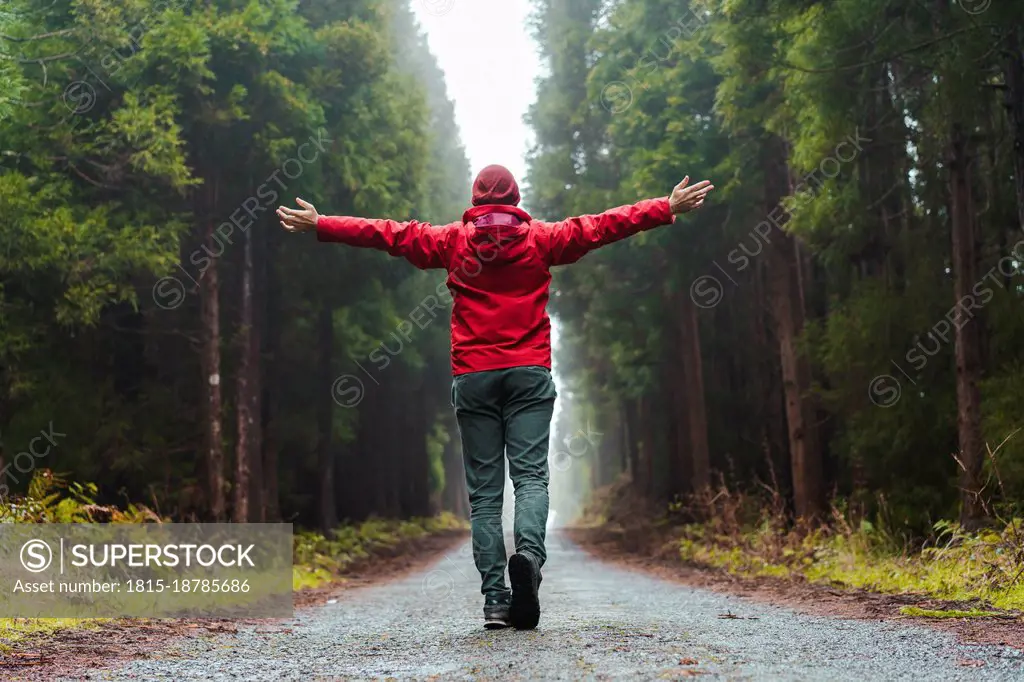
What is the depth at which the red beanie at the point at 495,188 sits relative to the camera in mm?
5934

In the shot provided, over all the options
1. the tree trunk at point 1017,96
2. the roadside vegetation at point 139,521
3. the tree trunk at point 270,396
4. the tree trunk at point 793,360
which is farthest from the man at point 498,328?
the tree trunk at point 270,396

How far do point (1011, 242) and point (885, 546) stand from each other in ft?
12.2

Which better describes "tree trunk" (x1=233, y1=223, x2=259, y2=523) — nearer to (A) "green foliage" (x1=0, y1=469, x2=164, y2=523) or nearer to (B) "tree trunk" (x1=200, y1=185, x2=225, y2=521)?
(B) "tree trunk" (x1=200, y1=185, x2=225, y2=521)

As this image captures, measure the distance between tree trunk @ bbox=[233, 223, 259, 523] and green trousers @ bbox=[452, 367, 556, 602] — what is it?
10922mm

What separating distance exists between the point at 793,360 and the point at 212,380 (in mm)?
8991

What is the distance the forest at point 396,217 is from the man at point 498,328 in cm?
357

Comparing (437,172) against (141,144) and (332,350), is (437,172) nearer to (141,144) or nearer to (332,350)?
(332,350)

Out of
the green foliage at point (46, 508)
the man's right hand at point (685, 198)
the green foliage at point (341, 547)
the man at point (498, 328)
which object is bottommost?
the green foliage at point (341, 547)

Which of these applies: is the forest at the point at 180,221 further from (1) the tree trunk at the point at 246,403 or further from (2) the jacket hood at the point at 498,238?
(2) the jacket hood at the point at 498,238

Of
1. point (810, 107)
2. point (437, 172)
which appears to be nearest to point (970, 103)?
point (810, 107)

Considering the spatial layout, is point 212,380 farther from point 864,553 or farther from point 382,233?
point 382,233

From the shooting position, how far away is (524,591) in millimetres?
5395

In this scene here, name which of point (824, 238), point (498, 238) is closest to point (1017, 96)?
point (824, 238)

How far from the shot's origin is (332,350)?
2203 centimetres
